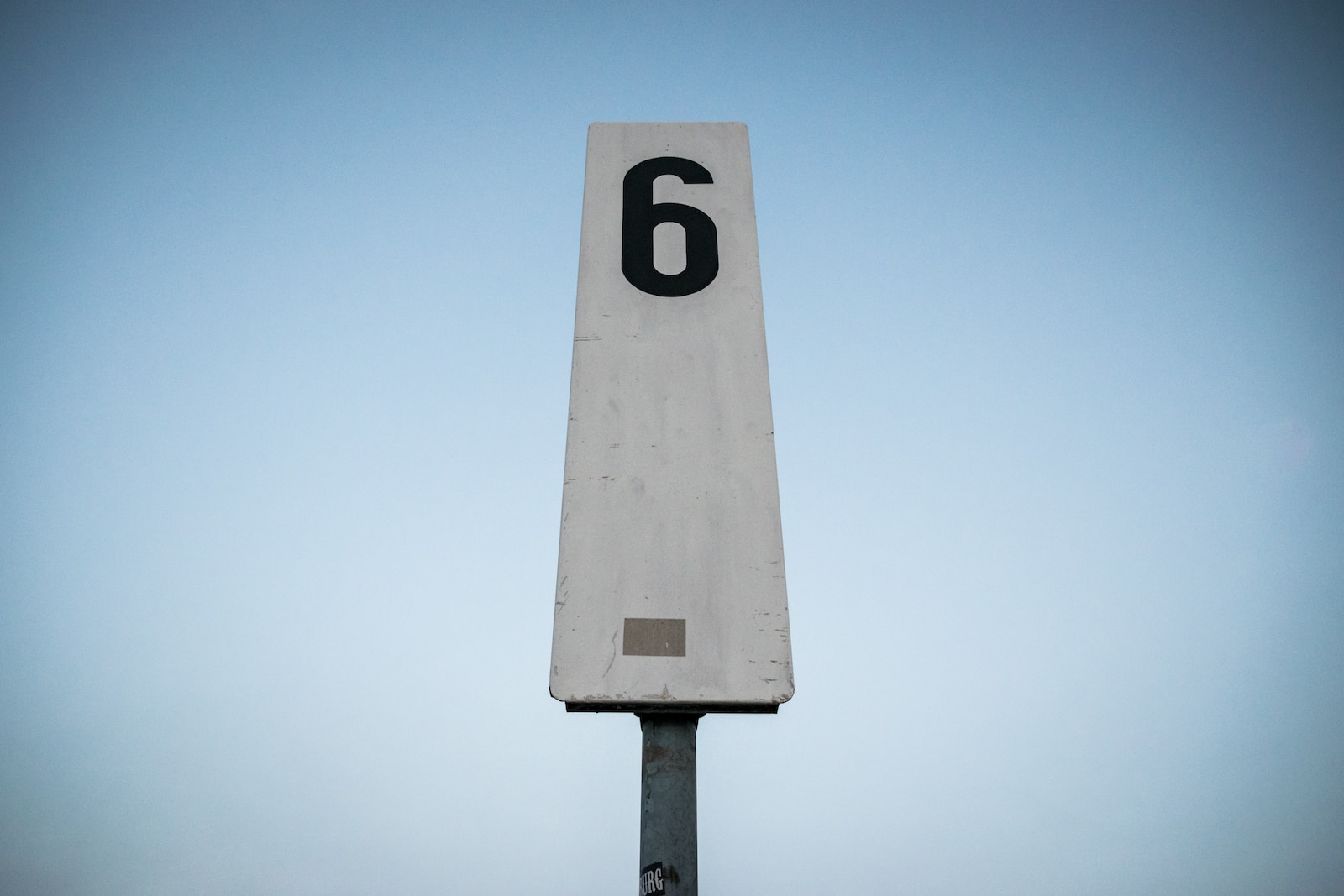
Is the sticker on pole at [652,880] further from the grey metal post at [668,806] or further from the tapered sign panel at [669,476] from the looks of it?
the tapered sign panel at [669,476]

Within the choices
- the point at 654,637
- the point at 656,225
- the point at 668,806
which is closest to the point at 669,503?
the point at 654,637

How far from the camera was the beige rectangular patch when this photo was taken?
107 cm

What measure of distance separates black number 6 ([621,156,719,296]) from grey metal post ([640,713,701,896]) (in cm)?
81

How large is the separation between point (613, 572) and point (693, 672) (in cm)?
19

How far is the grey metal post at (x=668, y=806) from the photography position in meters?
0.96

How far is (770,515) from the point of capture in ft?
3.83

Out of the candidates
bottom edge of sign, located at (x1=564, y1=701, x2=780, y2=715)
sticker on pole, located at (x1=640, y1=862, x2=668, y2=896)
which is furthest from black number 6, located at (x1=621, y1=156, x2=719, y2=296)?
sticker on pole, located at (x1=640, y1=862, x2=668, y2=896)

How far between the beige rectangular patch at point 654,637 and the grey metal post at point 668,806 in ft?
0.29

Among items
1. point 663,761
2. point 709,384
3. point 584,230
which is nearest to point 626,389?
point 709,384

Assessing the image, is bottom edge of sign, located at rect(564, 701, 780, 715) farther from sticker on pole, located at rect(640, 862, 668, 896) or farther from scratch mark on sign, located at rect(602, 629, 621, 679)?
sticker on pole, located at rect(640, 862, 668, 896)

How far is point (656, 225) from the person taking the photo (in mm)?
1551

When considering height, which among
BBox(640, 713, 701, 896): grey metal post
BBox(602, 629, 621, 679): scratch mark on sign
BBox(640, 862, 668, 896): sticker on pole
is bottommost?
BBox(640, 862, 668, 896): sticker on pole

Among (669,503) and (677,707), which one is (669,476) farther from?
(677,707)

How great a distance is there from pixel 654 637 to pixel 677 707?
10cm
